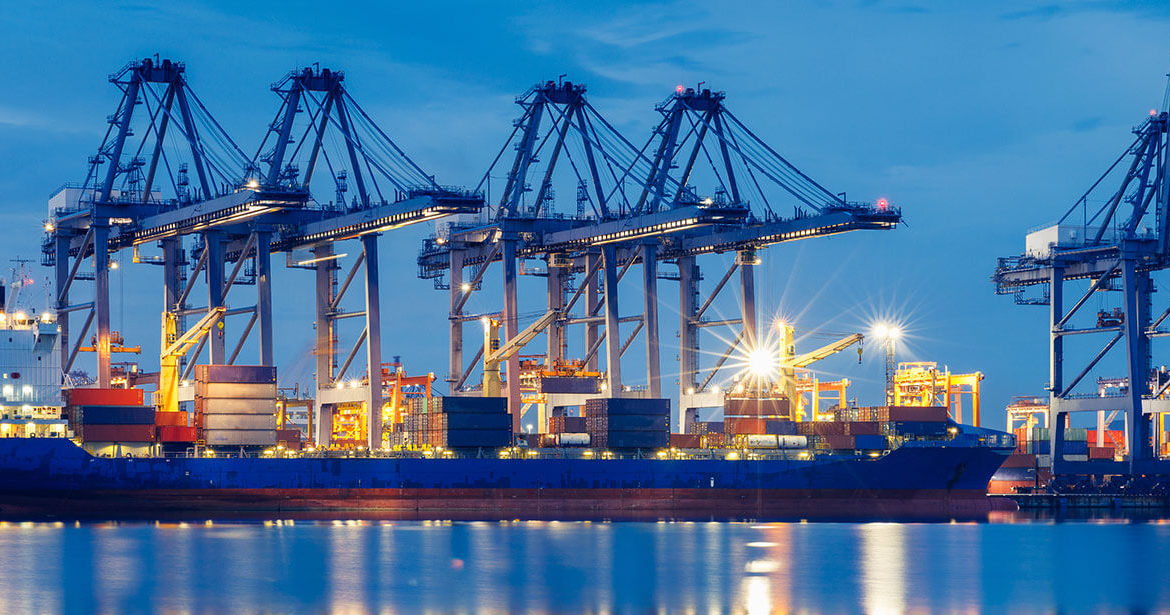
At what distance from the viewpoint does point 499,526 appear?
57719 millimetres

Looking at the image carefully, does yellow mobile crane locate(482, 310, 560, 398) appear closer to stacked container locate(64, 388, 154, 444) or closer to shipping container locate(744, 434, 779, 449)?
shipping container locate(744, 434, 779, 449)

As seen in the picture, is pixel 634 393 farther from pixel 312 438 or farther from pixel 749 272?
pixel 312 438

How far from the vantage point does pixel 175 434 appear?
60.4m

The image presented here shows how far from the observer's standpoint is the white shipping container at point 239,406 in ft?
198

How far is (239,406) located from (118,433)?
453cm

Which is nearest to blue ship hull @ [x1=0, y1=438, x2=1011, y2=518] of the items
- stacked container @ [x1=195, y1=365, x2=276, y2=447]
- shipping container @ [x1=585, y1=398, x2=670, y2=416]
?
stacked container @ [x1=195, y1=365, x2=276, y2=447]

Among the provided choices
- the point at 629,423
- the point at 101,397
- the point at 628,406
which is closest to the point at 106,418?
the point at 101,397

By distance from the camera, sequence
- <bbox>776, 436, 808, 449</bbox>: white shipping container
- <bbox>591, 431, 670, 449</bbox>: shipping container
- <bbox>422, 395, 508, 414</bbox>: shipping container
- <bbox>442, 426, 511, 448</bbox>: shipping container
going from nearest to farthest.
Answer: <bbox>442, 426, 511, 448</bbox>: shipping container
<bbox>422, 395, 508, 414</bbox>: shipping container
<bbox>591, 431, 670, 449</bbox>: shipping container
<bbox>776, 436, 808, 449</bbox>: white shipping container

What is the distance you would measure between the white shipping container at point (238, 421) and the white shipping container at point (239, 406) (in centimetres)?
15

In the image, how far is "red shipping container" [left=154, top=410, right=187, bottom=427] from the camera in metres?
61.2

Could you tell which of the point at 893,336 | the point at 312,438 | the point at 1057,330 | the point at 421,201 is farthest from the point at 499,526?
the point at 1057,330

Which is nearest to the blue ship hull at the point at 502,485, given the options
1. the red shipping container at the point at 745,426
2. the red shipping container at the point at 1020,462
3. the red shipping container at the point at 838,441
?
Answer: the red shipping container at the point at 838,441

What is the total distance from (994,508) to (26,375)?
140 feet

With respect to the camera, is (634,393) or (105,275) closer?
(105,275)
